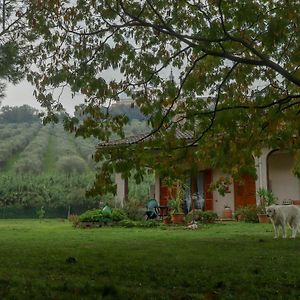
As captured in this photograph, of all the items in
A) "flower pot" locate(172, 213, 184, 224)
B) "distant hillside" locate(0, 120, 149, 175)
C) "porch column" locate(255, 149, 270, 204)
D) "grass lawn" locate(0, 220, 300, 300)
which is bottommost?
"grass lawn" locate(0, 220, 300, 300)

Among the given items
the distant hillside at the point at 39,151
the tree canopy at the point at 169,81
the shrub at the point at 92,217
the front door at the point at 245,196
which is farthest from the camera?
the distant hillside at the point at 39,151

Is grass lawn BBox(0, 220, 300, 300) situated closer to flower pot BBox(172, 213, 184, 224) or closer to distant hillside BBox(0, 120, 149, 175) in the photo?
flower pot BBox(172, 213, 184, 224)

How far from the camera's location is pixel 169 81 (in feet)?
24.6

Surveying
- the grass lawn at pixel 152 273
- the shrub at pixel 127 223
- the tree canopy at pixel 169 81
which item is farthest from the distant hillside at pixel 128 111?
the shrub at pixel 127 223

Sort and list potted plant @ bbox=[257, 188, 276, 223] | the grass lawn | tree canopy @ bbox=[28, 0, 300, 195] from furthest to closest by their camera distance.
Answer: potted plant @ bbox=[257, 188, 276, 223] → tree canopy @ bbox=[28, 0, 300, 195] → the grass lawn

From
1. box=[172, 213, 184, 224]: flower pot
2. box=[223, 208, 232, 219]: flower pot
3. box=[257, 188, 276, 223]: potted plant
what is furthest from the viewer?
box=[223, 208, 232, 219]: flower pot

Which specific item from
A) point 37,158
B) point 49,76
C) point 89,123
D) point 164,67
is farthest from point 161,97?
point 37,158

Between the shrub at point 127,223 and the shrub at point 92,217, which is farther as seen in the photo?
the shrub at point 92,217

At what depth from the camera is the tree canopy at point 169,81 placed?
21.1 feet

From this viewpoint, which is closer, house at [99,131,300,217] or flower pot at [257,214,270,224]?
flower pot at [257,214,270,224]

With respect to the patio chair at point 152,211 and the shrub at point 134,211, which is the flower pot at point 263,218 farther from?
the shrub at point 134,211

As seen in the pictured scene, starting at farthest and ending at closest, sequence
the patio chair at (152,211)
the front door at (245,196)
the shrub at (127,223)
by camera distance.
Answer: the front door at (245,196) < the patio chair at (152,211) < the shrub at (127,223)

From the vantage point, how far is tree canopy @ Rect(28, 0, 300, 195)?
6.44m

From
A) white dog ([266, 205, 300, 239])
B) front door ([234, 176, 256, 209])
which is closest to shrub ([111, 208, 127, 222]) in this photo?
front door ([234, 176, 256, 209])
